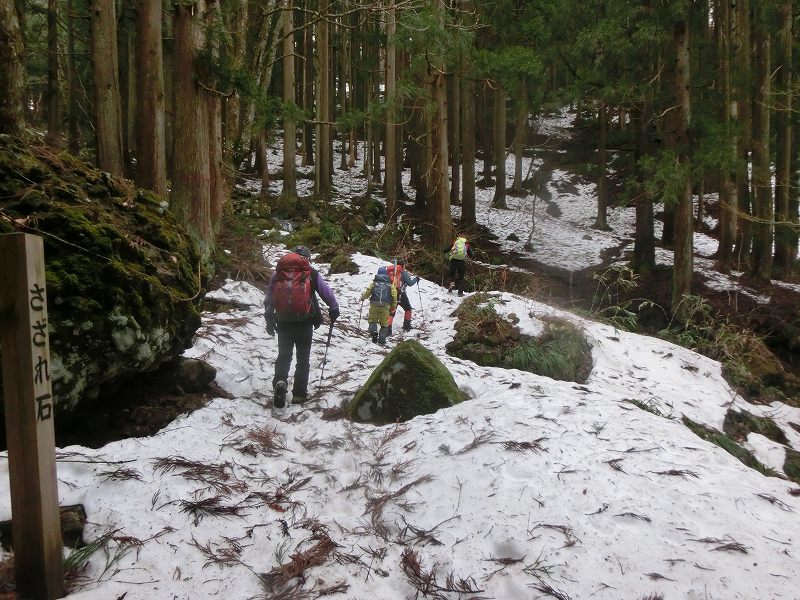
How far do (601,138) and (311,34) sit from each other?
15079 mm

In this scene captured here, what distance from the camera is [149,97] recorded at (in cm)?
745

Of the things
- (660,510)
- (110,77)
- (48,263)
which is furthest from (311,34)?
(660,510)

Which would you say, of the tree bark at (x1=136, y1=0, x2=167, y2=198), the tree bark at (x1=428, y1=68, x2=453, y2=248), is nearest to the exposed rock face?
the tree bark at (x1=136, y1=0, x2=167, y2=198)

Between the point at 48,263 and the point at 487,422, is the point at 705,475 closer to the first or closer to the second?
the point at 487,422

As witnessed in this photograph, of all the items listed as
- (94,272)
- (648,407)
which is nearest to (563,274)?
(648,407)

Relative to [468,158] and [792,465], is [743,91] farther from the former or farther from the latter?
[792,465]

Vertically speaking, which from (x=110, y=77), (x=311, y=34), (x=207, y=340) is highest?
(x=311, y=34)

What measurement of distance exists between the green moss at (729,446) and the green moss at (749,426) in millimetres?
573

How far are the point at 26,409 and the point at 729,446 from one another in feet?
21.7

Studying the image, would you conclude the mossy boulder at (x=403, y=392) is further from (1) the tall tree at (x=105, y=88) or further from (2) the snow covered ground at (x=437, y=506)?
(1) the tall tree at (x=105, y=88)

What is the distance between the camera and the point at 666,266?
55.4 ft

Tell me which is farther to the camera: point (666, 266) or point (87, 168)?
point (666, 266)

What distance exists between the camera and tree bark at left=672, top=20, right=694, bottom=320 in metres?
12.1

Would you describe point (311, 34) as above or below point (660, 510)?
above
